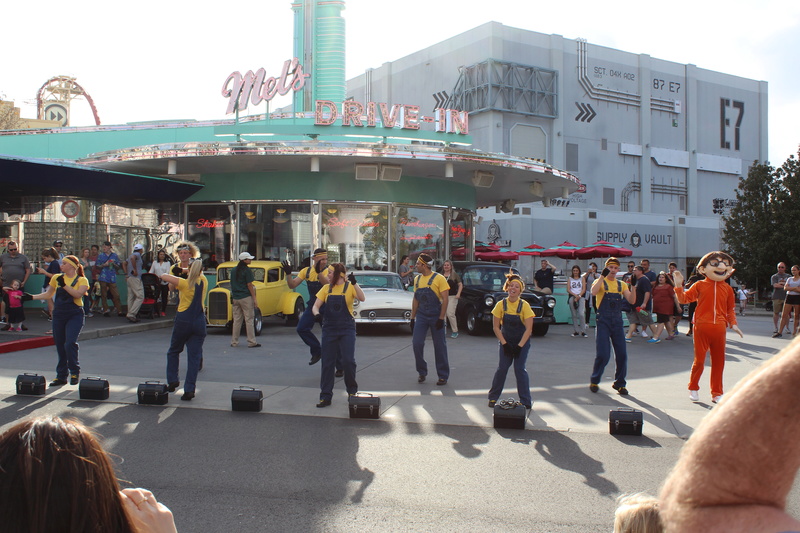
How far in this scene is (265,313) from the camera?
1606 centimetres

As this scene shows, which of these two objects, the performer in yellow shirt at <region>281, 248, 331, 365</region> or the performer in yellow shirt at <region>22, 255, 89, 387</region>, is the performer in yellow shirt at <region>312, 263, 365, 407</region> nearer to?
the performer in yellow shirt at <region>281, 248, 331, 365</region>

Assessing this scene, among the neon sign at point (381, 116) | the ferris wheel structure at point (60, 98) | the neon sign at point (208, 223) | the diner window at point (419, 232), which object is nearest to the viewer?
the neon sign at point (381, 116)

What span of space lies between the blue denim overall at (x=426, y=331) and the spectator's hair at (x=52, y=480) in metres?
8.29

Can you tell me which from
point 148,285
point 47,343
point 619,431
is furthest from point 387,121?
point 619,431

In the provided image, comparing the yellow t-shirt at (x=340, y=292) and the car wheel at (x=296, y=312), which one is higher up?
the yellow t-shirt at (x=340, y=292)

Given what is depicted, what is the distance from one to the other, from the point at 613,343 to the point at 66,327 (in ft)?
24.6

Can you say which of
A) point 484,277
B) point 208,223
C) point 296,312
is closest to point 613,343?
point 484,277

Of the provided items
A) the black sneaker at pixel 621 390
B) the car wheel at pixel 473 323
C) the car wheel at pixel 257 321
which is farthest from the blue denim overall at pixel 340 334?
the car wheel at pixel 473 323

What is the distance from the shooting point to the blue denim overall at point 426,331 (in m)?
9.59

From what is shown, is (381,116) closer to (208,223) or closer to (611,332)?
(208,223)

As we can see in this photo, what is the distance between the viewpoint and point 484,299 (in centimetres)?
1556

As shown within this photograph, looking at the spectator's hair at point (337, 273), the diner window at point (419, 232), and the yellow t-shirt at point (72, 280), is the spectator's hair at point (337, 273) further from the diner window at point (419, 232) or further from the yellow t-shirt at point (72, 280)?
the diner window at point (419, 232)

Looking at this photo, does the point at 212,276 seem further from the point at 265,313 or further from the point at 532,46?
the point at 532,46

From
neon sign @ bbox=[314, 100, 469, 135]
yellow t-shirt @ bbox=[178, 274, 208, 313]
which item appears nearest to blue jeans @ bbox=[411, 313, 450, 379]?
yellow t-shirt @ bbox=[178, 274, 208, 313]
